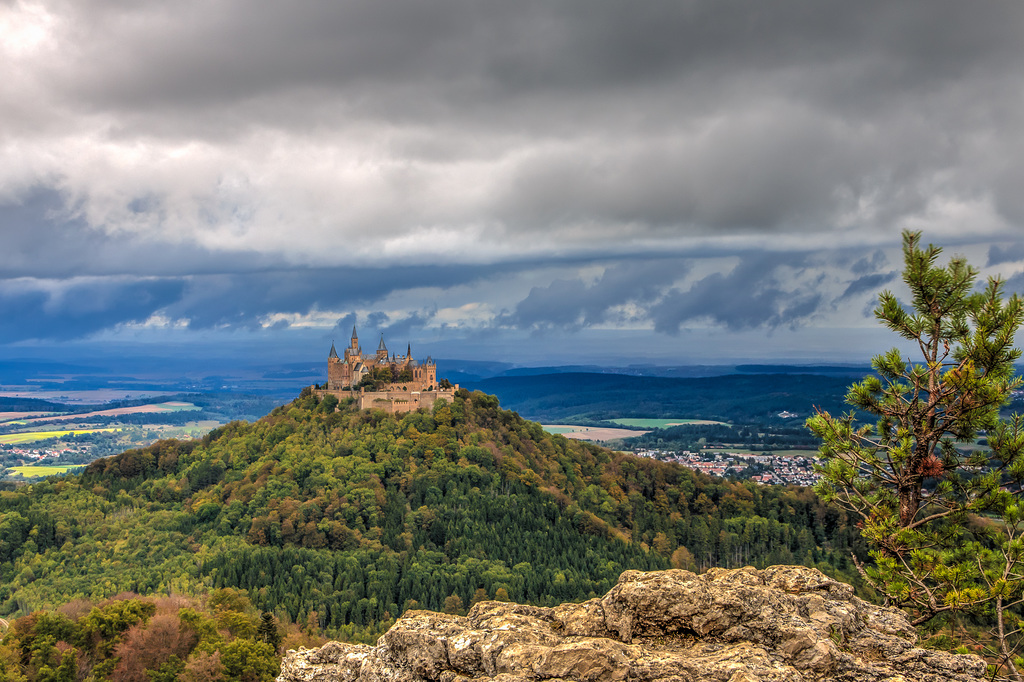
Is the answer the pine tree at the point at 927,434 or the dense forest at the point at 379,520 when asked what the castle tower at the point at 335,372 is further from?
the pine tree at the point at 927,434

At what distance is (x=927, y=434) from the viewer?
47.1 ft

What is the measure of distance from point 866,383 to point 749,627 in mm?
7646

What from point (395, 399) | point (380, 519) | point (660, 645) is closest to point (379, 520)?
point (380, 519)

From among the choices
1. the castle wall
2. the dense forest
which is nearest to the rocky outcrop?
the dense forest

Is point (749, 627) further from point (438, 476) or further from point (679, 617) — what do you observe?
point (438, 476)

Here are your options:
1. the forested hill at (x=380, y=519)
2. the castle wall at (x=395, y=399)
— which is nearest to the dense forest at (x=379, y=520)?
the forested hill at (x=380, y=519)

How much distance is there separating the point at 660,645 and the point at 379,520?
294 feet

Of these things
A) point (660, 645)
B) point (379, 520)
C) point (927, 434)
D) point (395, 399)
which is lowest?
point (379, 520)

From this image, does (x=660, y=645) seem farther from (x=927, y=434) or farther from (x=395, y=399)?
(x=395, y=399)

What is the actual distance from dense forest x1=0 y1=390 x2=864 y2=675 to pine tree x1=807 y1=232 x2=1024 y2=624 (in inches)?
2341

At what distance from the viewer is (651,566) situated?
89.9 meters

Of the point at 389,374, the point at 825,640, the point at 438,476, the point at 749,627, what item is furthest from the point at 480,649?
the point at 389,374

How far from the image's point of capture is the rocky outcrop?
354 inches

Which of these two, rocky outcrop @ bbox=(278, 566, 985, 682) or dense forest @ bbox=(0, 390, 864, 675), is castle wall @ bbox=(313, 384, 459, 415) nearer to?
dense forest @ bbox=(0, 390, 864, 675)
